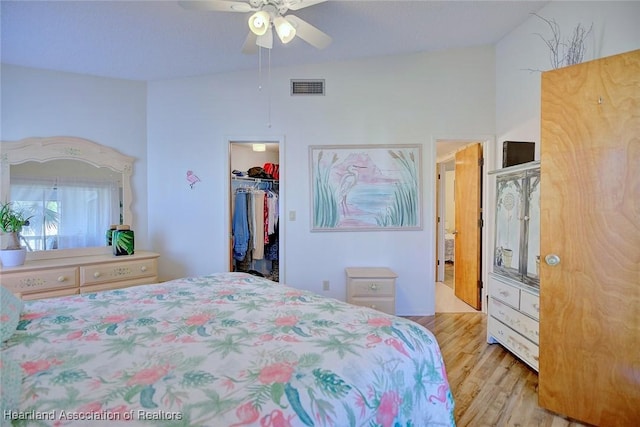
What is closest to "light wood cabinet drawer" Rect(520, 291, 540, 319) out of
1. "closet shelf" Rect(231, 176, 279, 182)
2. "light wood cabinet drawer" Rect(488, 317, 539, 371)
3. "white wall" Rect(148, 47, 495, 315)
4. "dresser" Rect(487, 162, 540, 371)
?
"dresser" Rect(487, 162, 540, 371)

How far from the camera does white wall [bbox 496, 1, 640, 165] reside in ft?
6.82

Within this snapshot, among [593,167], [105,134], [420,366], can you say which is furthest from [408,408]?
[105,134]

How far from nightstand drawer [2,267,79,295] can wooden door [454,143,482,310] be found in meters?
4.06

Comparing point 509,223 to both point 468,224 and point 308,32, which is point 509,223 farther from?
point 308,32

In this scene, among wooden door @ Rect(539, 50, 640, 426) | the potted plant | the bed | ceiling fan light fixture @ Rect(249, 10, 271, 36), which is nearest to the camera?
the bed

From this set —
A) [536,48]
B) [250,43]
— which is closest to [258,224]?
[250,43]

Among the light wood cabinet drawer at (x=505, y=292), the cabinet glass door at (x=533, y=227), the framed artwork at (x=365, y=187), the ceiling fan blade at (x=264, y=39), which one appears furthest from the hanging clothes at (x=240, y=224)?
the cabinet glass door at (x=533, y=227)

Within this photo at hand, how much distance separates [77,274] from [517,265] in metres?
3.63

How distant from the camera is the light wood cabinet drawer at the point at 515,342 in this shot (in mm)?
2225

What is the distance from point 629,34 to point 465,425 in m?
2.61

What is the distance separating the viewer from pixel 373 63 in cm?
344

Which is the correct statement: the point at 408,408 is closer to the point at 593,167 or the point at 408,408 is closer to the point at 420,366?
the point at 420,366

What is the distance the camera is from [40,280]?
2.52 meters

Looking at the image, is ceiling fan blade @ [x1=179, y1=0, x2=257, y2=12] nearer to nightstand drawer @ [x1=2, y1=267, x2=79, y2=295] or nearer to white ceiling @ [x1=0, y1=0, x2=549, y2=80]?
white ceiling @ [x1=0, y1=0, x2=549, y2=80]
